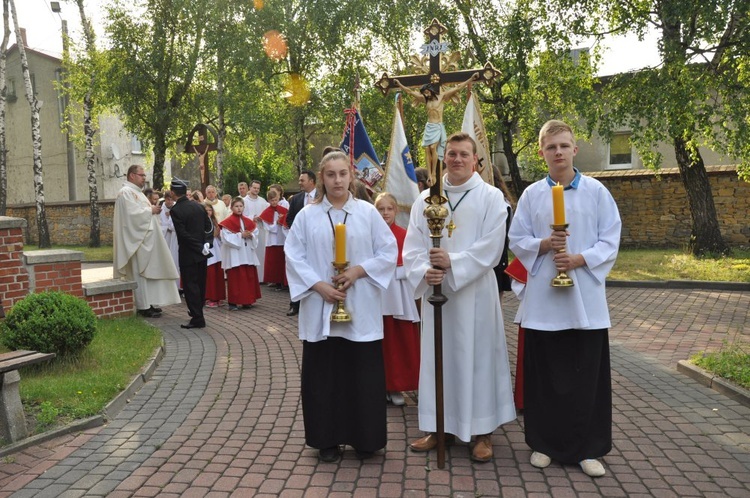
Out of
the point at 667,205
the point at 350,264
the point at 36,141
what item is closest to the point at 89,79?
the point at 36,141

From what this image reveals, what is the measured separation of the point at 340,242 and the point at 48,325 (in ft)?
12.0

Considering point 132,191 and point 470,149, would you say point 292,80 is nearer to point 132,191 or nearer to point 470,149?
point 132,191

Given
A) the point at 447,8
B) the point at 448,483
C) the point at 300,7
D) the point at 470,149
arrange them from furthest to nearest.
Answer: the point at 300,7 < the point at 447,8 < the point at 470,149 < the point at 448,483

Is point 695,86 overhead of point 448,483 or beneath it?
overhead

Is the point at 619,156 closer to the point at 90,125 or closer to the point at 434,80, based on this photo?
the point at 90,125

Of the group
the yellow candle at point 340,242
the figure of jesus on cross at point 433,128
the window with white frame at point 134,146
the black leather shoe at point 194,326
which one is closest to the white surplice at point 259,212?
the black leather shoe at point 194,326

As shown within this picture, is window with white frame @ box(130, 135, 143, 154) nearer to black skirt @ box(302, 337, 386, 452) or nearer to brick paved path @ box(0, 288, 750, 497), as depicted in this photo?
brick paved path @ box(0, 288, 750, 497)

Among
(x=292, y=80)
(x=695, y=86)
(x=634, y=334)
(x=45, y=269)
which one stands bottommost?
(x=634, y=334)

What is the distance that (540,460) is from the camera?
4.04m

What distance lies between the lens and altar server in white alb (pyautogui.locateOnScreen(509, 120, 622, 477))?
3.88 meters

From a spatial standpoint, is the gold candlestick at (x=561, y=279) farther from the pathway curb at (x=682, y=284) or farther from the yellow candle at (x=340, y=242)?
the pathway curb at (x=682, y=284)

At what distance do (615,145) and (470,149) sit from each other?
74.6ft

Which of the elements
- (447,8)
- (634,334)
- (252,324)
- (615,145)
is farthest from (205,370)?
(615,145)

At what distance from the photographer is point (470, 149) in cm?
421
